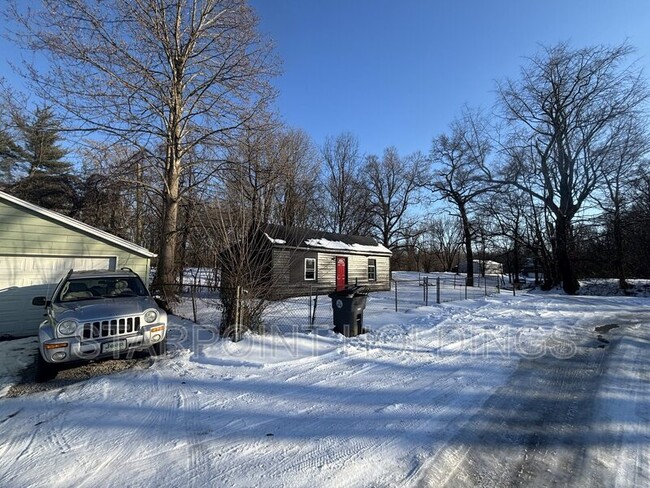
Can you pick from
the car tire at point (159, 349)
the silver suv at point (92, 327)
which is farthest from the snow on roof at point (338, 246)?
the silver suv at point (92, 327)

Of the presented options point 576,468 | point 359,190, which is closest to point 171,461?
point 576,468

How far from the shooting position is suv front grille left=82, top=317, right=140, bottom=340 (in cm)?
503

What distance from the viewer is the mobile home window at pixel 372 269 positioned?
2356 cm

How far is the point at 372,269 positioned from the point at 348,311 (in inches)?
645

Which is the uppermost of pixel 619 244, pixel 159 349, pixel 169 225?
pixel 169 225

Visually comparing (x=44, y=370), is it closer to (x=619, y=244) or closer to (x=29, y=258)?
(x=29, y=258)

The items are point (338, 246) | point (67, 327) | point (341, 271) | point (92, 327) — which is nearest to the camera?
point (67, 327)

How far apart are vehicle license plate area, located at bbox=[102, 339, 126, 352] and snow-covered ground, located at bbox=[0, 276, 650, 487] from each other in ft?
1.40

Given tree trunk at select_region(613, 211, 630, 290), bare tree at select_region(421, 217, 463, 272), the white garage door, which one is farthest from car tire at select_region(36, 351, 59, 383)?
bare tree at select_region(421, 217, 463, 272)

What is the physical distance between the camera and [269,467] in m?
2.86

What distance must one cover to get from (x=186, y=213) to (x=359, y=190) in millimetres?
25223

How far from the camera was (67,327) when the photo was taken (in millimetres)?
4949

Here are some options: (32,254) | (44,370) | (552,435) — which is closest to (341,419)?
(552,435)

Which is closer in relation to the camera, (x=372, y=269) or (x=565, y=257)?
(x=565, y=257)
